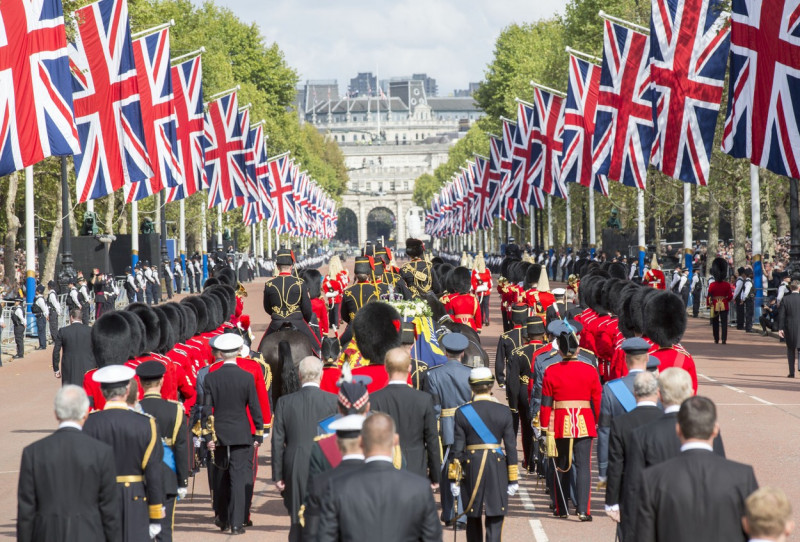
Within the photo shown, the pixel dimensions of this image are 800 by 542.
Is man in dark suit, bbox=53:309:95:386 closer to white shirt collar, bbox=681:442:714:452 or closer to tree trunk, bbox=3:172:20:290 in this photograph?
white shirt collar, bbox=681:442:714:452

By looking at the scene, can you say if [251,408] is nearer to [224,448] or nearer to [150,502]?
[224,448]

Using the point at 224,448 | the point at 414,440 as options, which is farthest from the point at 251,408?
the point at 414,440

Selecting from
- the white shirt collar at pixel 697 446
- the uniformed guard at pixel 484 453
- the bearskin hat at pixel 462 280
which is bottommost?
the uniformed guard at pixel 484 453

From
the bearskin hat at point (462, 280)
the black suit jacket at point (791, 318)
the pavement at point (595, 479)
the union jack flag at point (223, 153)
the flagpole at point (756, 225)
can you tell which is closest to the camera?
the pavement at point (595, 479)

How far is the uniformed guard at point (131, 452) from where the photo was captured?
810cm

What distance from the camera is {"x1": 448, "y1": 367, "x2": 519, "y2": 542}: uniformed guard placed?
9.30 metres

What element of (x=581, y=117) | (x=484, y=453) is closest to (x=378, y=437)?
(x=484, y=453)

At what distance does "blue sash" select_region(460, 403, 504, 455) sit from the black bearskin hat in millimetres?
Result: 3293

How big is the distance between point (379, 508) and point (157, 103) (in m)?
23.5

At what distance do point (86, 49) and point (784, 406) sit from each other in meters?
14.1

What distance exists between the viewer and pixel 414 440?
8648 mm

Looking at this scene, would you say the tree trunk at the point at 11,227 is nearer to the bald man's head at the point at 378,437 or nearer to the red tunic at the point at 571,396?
the red tunic at the point at 571,396

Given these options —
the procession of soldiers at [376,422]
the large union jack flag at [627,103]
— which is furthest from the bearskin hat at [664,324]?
the large union jack flag at [627,103]

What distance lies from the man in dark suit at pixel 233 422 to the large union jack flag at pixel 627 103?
1887 cm
